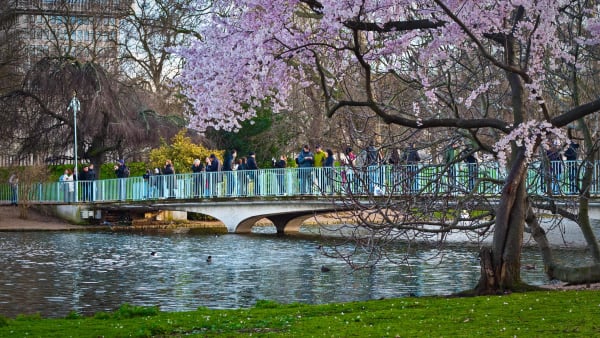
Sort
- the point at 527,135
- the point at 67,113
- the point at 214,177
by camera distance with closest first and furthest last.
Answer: the point at 527,135 < the point at 214,177 < the point at 67,113

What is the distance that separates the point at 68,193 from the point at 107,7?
12.0 meters

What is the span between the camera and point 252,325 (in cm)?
1241

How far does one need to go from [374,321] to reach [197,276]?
1161 centimetres

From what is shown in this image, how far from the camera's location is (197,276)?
2339 cm

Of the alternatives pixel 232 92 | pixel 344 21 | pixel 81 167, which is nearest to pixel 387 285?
pixel 232 92

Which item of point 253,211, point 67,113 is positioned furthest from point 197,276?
point 67,113

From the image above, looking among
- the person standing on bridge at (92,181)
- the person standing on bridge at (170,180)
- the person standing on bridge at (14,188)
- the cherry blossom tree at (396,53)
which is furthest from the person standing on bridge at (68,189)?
the cherry blossom tree at (396,53)

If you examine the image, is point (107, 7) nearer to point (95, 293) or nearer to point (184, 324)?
point (95, 293)

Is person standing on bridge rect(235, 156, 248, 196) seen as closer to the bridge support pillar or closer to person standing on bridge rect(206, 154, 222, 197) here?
person standing on bridge rect(206, 154, 222, 197)

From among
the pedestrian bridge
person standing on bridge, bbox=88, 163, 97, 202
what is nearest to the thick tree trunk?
the pedestrian bridge

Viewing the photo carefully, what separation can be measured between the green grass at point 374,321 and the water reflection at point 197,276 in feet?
8.16

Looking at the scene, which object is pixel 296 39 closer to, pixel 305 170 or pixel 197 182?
pixel 305 170

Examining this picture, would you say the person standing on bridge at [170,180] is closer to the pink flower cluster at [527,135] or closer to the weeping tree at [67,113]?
the weeping tree at [67,113]

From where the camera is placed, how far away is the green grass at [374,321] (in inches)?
431
